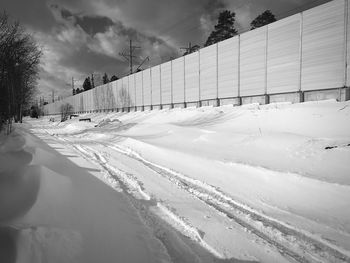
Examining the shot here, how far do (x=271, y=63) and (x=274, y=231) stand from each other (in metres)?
14.0

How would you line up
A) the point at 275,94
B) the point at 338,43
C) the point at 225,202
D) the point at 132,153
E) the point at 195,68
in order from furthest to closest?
the point at 195,68
the point at 275,94
the point at 338,43
the point at 132,153
the point at 225,202

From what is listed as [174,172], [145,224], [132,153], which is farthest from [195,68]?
[145,224]

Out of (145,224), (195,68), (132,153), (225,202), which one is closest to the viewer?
(145,224)

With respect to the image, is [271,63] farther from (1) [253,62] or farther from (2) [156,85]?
(2) [156,85]

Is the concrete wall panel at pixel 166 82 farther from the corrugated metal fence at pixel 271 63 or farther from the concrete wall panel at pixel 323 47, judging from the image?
the concrete wall panel at pixel 323 47

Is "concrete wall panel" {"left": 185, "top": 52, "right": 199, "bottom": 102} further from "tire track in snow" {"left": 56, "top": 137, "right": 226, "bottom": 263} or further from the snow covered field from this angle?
"tire track in snow" {"left": 56, "top": 137, "right": 226, "bottom": 263}

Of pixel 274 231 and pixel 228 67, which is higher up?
pixel 228 67

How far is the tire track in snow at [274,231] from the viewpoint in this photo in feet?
12.2

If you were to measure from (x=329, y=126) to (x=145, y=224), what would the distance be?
8.51m

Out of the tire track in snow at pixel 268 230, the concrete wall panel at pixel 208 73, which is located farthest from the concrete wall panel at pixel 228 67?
the tire track in snow at pixel 268 230

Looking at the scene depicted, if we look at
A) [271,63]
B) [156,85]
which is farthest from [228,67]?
[156,85]

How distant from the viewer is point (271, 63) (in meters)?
16.6

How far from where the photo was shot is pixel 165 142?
1367 cm

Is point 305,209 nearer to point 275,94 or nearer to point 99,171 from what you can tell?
point 99,171
